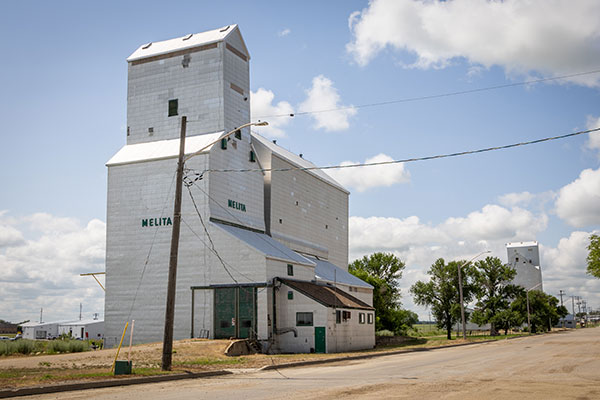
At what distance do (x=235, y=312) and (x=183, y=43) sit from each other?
2368cm

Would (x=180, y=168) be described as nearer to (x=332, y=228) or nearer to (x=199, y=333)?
(x=199, y=333)

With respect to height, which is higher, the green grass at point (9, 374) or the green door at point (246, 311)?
the green door at point (246, 311)

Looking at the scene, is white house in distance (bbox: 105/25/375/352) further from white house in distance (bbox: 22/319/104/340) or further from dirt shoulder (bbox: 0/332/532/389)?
white house in distance (bbox: 22/319/104/340)

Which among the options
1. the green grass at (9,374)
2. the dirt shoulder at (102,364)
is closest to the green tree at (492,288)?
the dirt shoulder at (102,364)

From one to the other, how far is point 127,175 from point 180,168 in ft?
78.1

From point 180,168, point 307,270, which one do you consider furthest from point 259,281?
point 180,168

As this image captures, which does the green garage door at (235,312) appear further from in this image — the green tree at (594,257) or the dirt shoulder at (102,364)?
the green tree at (594,257)

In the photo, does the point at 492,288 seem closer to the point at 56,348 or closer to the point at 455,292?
the point at 455,292

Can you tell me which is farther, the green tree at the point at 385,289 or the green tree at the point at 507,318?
the green tree at the point at 507,318

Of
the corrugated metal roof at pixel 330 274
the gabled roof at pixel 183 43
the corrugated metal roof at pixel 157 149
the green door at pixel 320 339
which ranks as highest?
the gabled roof at pixel 183 43

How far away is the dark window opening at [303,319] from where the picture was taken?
40906 millimetres

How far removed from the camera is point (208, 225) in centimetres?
4306

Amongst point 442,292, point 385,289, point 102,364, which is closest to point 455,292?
point 442,292

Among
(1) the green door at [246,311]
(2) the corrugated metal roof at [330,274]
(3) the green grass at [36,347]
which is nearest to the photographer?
(3) the green grass at [36,347]
